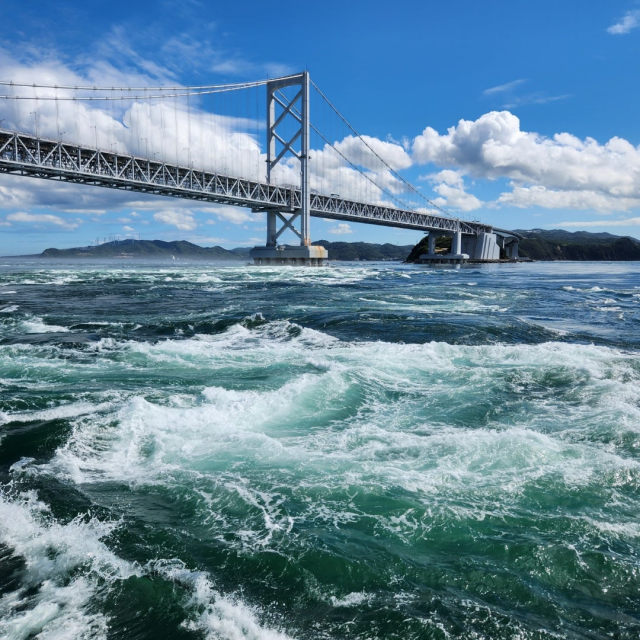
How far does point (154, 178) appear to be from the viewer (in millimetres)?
43844

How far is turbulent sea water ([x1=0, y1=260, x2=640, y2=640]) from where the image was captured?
2.62 metres

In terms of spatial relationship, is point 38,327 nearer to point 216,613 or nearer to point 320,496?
point 320,496

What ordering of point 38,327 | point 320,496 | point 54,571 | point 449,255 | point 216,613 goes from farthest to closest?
point 449,255 → point 38,327 → point 320,496 → point 54,571 → point 216,613

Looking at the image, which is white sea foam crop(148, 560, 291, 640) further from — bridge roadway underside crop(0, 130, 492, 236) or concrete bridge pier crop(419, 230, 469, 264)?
concrete bridge pier crop(419, 230, 469, 264)

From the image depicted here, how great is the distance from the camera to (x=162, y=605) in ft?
8.64

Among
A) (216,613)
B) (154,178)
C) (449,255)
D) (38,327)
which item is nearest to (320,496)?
(216,613)

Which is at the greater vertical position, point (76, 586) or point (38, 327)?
point (38, 327)

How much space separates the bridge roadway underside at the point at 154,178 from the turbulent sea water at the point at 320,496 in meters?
33.2

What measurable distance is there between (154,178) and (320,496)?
147 feet

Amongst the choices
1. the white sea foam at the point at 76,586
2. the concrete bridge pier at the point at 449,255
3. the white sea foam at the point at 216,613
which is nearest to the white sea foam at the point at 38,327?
the white sea foam at the point at 76,586

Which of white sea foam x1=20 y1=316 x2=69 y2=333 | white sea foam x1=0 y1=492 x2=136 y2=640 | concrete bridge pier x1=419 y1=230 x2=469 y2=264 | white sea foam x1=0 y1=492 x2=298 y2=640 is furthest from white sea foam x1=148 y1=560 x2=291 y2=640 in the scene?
concrete bridge pier x1=419 y1=230 x2=469 y2=264

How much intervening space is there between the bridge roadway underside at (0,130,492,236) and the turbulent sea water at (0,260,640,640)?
3325cm

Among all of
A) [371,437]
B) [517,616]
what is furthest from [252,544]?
[371,437]

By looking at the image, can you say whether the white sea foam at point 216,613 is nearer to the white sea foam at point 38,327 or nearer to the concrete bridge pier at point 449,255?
the white sea foam at point 38,327
